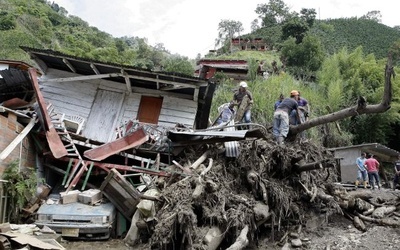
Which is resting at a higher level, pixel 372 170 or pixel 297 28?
pixel 297 28

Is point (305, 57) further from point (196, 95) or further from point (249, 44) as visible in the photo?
point (196, 95)

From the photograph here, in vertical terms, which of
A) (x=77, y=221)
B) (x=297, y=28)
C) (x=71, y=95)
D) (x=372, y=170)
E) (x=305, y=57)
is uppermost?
(x=297, y=28)

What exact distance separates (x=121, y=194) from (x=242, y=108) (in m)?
4.47

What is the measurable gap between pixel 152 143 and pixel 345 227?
583 centimetres

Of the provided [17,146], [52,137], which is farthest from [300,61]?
[17,146]

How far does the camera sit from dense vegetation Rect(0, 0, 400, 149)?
19.0 m

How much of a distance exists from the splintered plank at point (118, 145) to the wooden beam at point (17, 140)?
5.26 ft

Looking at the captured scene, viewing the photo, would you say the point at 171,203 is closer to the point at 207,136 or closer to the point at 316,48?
the point at 207,136

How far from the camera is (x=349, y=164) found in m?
16.7

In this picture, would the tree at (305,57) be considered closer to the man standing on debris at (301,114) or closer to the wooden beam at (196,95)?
Answer: the man standing on debris at (301,114)

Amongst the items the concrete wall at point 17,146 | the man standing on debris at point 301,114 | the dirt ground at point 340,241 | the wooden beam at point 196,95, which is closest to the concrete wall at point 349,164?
the man standing on debris at point 301,114

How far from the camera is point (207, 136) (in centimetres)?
862

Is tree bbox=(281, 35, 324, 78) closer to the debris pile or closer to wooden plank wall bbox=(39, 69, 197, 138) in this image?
wooden plank wall bbox=(39, 69, 197, 138)

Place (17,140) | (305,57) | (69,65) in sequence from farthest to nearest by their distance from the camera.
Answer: (305,57), (69,65), (17,140)
